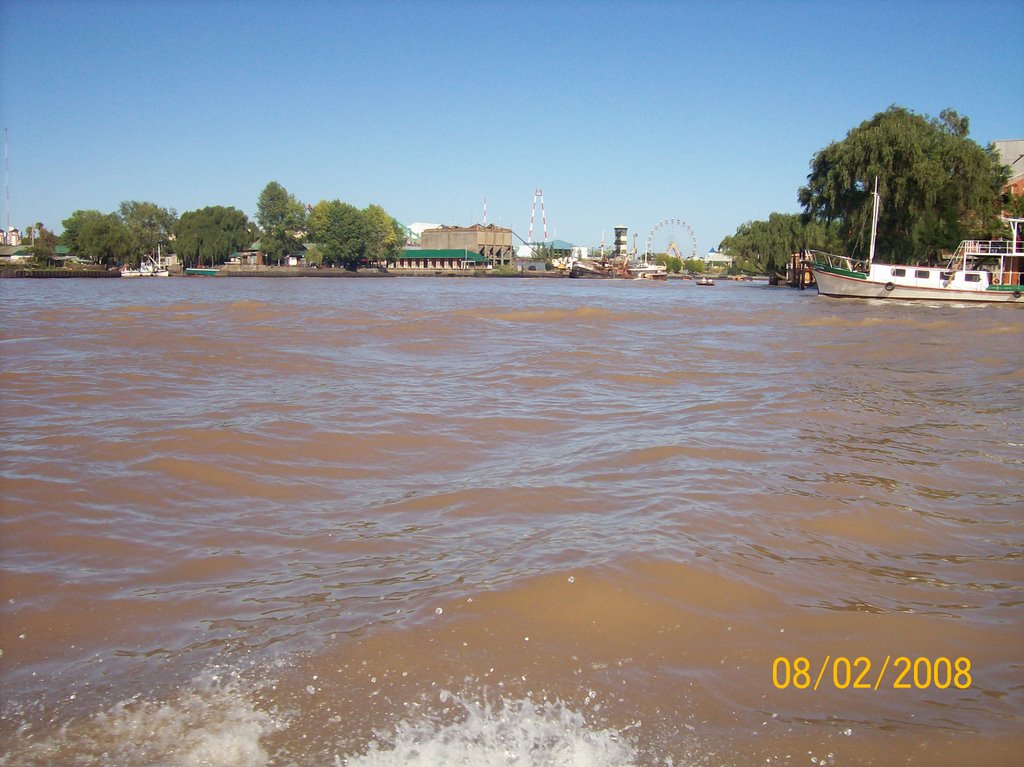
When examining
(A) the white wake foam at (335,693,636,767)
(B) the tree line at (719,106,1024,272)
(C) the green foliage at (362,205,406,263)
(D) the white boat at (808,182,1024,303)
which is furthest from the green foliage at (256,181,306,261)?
(A) the white wake foam at (335,693,636,767)

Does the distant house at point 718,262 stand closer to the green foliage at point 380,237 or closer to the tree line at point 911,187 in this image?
the green foliage at point 380,237

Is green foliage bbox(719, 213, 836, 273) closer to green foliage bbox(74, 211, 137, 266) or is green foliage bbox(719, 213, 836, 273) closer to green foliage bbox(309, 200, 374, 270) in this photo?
green foliage bbox(309, 200, 374, 270)

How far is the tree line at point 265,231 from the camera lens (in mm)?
89062

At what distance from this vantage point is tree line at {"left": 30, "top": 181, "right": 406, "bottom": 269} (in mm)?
89062

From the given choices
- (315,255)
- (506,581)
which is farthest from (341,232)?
(506,581)

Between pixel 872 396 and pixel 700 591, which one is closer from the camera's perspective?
pixel 700 591

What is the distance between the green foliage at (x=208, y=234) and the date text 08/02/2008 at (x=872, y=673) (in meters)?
96.2

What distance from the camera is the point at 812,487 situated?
487 centimetres

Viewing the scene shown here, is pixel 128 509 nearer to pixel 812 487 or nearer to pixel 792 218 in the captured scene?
pixel 812 487

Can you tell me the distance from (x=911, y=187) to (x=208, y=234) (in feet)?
255

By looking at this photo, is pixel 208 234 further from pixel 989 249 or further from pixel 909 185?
pixel 989 249

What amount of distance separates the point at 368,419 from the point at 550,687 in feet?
15.0

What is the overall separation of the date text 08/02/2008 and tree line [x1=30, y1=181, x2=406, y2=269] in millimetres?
91450

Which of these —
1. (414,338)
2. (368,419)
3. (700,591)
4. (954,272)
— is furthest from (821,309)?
(700,591)
